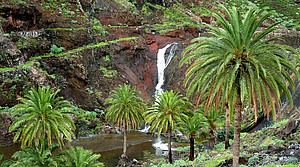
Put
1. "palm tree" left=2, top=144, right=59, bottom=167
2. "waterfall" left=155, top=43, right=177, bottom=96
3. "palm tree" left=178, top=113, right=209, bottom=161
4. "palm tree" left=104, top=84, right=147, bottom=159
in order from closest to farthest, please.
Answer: "palm tree" left=2, top=144, right=59, bottom=167 < "palm tree" left=178, top=113, right=209, bottom=161 < "palm tree" left=104, top=84, right=147, bottom=159 < "waterfall" left=155, top=43, right=177, bottom=96

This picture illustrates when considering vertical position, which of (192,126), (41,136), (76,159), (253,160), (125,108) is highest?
(125,108)

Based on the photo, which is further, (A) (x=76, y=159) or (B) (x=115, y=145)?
(B) (x=115, y=145)

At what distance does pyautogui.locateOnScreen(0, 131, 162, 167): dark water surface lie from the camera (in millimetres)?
29438

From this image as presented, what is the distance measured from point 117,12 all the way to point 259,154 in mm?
62589

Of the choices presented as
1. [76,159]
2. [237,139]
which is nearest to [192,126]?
[237,139]

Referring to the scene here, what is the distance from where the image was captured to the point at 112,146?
113 feet

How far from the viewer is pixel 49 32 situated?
48.6 meters

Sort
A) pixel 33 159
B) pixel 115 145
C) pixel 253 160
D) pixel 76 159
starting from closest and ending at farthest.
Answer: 1. pixel 253 160
2. pixel 33 159
3. pixel 76 159
4. pixel 115 145

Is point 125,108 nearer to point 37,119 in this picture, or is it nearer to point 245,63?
point 37,119

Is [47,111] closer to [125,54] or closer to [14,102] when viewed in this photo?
[14,102]

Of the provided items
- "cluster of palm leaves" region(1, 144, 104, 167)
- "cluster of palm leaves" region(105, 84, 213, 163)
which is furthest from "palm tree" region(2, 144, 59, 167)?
"cluster of palm leaves" region(105, 84, 213, 163)

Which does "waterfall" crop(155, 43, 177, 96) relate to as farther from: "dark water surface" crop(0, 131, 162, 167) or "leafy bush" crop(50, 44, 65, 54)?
"leafy bush" crop(50, 44, 65, 54)

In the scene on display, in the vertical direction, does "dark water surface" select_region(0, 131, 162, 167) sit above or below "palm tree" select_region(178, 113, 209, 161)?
below

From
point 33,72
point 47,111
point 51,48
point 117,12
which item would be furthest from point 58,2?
point 47,111
